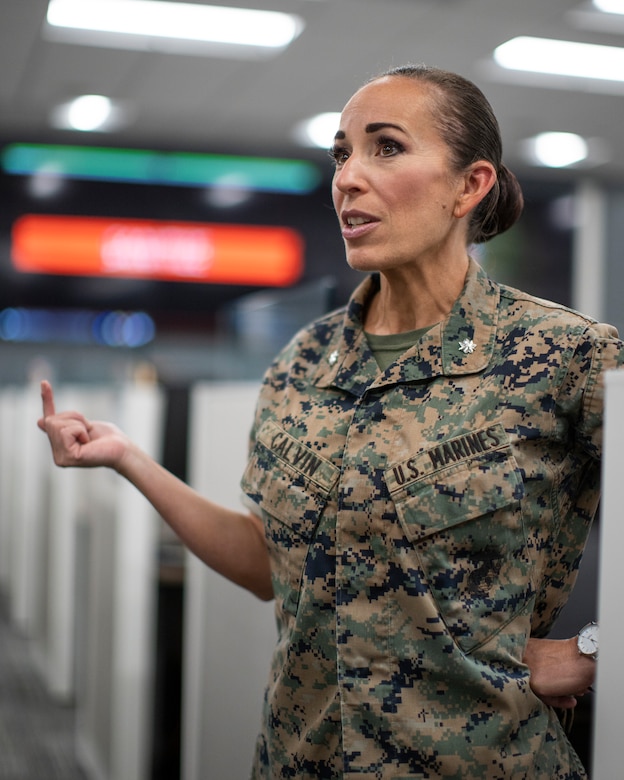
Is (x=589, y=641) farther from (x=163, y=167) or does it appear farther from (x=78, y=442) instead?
(x=163, y=167)

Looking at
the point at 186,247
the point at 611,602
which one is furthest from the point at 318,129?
the point at 611,602

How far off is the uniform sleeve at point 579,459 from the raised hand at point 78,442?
0.67m

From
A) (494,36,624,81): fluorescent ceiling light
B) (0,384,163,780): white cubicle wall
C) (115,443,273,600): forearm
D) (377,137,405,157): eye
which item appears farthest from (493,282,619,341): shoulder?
(494,36,624,81): fluorescent ceiling light

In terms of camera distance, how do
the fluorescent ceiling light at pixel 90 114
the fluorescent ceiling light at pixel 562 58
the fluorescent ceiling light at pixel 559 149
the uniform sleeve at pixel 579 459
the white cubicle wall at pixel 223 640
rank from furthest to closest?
1. the fluorescent ceiling light at pixel 559 149
2. the fluorescent ceiling light at pixel 90 114
3. the fluorescent ceiling light at pixel 562 58
4. the white cubicle wall at pixel 223 640
5. the uniform sleeve at pixel 579 459

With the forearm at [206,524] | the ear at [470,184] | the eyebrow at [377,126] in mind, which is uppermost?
the eyebrow at [377,126]

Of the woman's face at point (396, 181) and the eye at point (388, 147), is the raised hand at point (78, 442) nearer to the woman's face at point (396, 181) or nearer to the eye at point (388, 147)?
the woman's face at point (396, 181)

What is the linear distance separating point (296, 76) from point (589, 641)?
4154 millimetres

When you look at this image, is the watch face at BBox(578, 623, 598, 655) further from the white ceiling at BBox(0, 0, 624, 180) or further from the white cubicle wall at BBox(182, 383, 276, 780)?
the white ceiling at BBox(0, 0, 624, 180)

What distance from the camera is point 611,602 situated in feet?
3.48

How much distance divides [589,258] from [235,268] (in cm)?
246

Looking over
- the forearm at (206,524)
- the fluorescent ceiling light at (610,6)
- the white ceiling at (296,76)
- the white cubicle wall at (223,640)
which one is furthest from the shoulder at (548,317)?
the fluorescent ceiling light at (610,6)

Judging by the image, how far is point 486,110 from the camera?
1.39 meters

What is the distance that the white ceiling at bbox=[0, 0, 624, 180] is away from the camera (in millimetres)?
4043

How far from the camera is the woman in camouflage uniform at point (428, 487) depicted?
1221 mm
